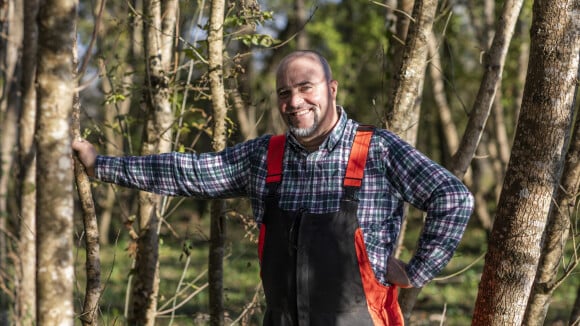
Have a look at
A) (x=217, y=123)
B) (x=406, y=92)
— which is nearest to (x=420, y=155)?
(x=406, y=92)

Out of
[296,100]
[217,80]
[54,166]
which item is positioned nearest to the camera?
[54,166]

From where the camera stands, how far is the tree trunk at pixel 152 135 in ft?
18.7

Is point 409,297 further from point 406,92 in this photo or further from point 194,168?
point 194,168

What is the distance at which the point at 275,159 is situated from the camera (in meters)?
3.89

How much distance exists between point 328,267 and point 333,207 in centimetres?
28

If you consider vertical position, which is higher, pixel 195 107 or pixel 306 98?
pixel 195 107

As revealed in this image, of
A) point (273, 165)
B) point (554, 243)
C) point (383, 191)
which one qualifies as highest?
point (273, 165)

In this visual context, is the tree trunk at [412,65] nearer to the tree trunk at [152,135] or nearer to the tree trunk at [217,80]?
the tree trunk at [217,80]

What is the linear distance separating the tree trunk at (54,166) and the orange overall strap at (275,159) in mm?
1283

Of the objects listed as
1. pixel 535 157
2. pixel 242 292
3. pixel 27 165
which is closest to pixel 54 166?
pixel 535 157

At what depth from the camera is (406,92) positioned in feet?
16.9

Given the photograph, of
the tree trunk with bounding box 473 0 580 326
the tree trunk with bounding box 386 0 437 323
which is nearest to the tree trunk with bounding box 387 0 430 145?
the tree trunk with bounding box 386 0 437 323

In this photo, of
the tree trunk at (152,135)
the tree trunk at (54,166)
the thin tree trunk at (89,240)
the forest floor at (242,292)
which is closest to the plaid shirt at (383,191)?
the thin tree trunk at (89,240)

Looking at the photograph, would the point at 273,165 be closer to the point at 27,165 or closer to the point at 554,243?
the point at 554,243
